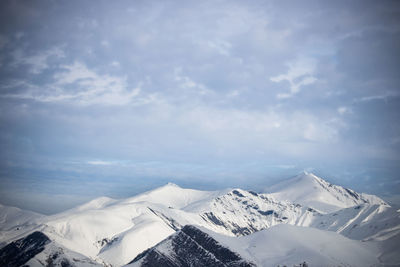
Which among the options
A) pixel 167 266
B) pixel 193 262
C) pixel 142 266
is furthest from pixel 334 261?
pixel 142 266

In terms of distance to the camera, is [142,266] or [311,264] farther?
[142,266]

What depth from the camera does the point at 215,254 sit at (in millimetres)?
196500

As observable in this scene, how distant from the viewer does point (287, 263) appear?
191375 millimetres

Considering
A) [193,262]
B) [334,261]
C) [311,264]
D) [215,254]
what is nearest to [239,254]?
[215,254]

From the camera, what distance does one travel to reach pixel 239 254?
194 metres

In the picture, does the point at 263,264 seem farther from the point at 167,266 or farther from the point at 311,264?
the point at 167,266

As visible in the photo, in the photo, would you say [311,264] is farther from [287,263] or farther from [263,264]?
[263,264]

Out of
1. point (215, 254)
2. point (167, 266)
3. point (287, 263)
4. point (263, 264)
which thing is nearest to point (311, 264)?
point (287, 263)

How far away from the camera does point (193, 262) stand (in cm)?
19500

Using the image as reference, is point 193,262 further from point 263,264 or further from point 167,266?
point 263,264

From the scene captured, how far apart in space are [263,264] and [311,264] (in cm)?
2877

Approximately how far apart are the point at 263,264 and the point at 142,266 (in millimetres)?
77678

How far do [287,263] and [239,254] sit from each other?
2995 centimetres

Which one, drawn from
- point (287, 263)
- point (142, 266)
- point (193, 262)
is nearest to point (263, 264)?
point (287, 263)
